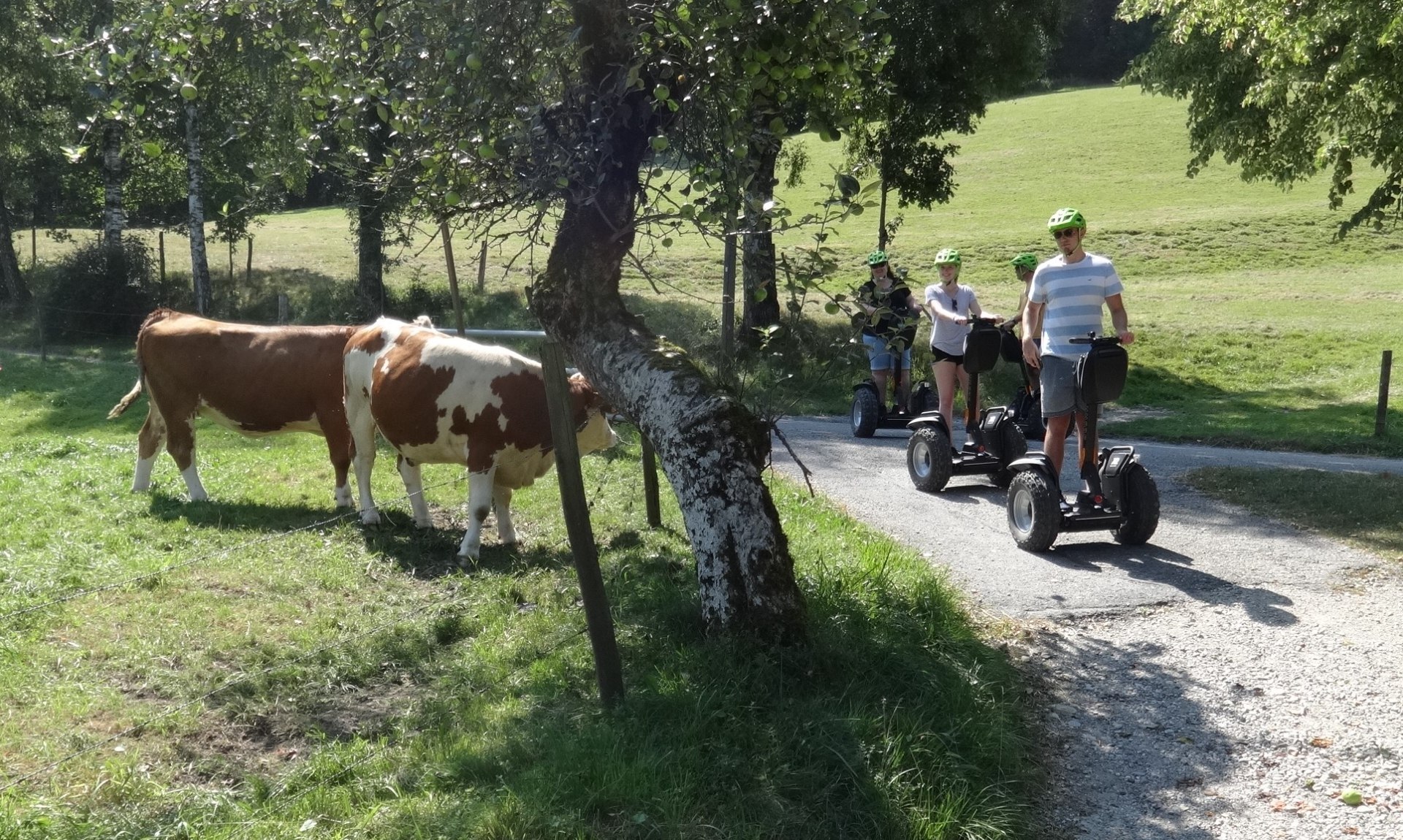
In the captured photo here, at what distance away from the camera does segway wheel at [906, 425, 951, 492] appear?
1055cm

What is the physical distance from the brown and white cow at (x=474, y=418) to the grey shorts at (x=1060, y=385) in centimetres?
314

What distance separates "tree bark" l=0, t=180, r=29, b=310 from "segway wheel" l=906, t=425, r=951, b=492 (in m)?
28.0

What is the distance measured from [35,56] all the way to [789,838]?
2868 centimetres

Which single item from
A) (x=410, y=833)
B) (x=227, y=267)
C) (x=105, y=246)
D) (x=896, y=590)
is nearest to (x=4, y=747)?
(x=410, y=833)

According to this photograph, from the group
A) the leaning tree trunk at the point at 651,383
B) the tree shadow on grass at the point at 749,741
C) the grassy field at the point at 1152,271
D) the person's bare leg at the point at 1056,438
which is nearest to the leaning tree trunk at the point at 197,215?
the grassy field at the point at 1152,271

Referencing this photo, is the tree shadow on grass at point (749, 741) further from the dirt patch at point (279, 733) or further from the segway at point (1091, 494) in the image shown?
the segway at point (1091, 494)

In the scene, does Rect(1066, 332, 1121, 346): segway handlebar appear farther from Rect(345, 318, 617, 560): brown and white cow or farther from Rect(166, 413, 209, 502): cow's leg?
Rect(166, 413, 209, 502): cow's leg

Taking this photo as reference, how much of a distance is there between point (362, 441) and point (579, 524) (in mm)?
5266

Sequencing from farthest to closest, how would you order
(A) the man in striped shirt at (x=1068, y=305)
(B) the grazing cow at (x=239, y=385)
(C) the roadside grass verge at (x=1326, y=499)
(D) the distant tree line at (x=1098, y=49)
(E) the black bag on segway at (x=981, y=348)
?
(D) the distant tree line at (x=1098, y=49) → (B) the grazing cow at (x=239, y=385) → (E) the black bag on segway at (x=981, y=348) → (C) the roadside grass verge at (x=1326, y=499) → (A) the man in striped shirt at (x=1068, y=305)

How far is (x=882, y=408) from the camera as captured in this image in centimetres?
1423

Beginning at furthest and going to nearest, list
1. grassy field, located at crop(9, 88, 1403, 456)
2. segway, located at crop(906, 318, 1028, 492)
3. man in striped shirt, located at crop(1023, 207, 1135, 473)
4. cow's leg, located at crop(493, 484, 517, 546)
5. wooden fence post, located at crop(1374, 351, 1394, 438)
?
1. grassy field, located at crop(9, 88, 1403, 456)
2. wooden fence post, located at crop(1374, 351, 1394, 438)
3. segway, located at crop(906, 318, 1028, 492)
4. cow's leg, located at crop(493, 484, 517, 546)
5. man in striped shirt, located at crop(1023, 207, 1135, 473)

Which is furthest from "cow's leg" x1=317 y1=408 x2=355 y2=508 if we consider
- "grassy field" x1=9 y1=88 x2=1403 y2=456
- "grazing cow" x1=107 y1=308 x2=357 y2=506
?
"grassy field" x1=9 y1=88 x2=1403 y2=456

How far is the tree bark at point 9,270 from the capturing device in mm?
31828

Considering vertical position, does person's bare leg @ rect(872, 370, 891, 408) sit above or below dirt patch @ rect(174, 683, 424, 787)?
above
